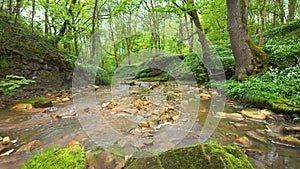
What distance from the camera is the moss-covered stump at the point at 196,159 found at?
A: 1250mm

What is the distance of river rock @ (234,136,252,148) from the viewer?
7.24 ft

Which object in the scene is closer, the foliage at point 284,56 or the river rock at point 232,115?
the river rock at point 232,115

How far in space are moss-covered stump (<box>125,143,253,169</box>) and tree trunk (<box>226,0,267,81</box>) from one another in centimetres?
467

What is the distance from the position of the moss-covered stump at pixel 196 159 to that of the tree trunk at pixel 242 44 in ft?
15.3

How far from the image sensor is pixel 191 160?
51.2 inches

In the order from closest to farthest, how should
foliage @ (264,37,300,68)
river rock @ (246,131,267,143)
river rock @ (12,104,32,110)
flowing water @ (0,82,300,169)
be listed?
flowing water @ (0,82,300,169), river rock @ (246,131,267,143), river rock @ (12,104,32,110), foliage @ (264,37,300,68)

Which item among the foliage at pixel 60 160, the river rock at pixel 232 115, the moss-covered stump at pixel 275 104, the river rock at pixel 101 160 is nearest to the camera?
the foliage at pixel 60 160

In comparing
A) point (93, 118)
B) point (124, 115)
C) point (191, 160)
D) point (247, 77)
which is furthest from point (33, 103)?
point (247, 77)

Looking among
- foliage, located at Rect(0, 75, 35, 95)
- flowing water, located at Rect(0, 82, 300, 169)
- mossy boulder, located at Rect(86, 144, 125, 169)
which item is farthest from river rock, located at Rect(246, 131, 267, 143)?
foliage, located at Rect(0, 75, 35, 95)

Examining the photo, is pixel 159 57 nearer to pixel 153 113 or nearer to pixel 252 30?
pixel 252 30

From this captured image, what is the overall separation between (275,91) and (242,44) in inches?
81.3

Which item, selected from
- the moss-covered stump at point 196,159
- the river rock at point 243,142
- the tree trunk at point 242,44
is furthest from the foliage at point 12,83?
the tree trunk at point 242,44

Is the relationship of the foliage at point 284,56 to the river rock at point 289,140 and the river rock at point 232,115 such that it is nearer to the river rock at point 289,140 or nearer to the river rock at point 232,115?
the river rock at point 232,115

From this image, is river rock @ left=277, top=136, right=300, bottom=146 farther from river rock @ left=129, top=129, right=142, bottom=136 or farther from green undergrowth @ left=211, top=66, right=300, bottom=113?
river rock @ left=129, top=129, right=142, bottom=136
